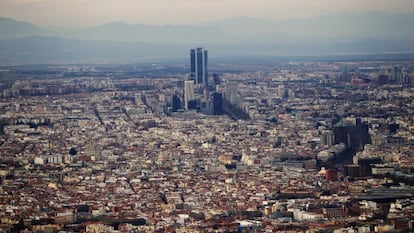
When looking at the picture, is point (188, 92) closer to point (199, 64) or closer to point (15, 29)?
point (199, 64)

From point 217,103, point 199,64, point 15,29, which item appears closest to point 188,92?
point 217,103

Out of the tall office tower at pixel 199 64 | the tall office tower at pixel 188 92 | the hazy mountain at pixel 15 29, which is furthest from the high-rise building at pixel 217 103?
the hazy mountain at pixel 15 29

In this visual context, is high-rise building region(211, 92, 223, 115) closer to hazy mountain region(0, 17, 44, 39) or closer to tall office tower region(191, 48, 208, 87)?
tall office tower region(191, 48, 208, 87)

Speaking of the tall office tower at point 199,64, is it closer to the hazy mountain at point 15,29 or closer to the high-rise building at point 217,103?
the high-rise building at point 217,103

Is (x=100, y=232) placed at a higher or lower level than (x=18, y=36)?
lower

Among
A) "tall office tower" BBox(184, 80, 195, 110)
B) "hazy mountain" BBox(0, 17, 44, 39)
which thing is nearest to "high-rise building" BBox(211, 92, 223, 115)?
"tall office tower" BBox(184, 80, 195, 110)

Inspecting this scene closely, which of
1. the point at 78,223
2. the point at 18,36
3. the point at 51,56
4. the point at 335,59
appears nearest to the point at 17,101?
the point at 18,36

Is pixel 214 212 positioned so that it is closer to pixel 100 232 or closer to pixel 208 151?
pixel 100 232
